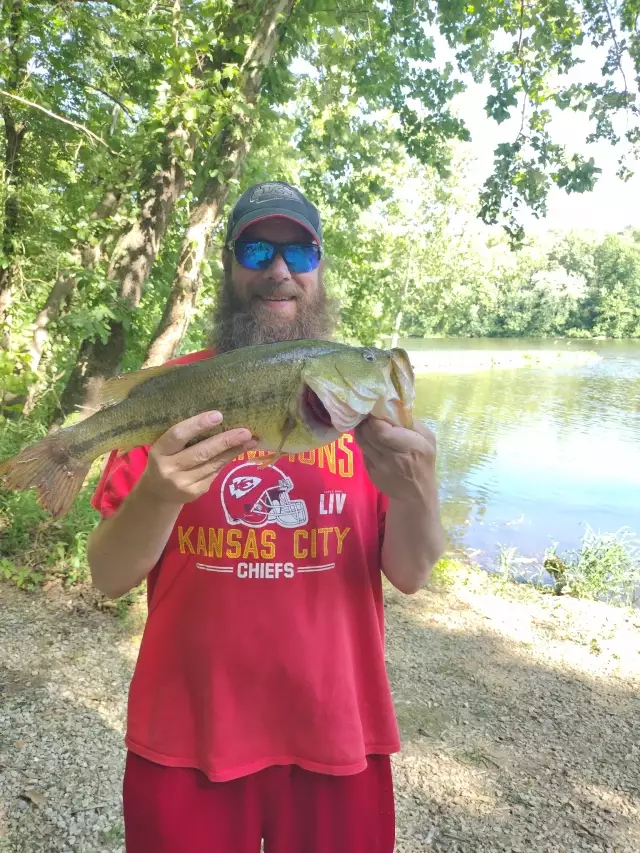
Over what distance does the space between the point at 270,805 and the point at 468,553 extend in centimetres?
769

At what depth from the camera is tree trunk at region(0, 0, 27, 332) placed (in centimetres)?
621

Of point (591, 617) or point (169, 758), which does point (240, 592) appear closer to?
point (169, 758)

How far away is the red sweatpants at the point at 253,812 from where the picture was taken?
1.56 meters

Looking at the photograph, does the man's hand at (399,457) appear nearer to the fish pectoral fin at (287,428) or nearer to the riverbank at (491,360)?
the fish pectoral fin at (287,428)

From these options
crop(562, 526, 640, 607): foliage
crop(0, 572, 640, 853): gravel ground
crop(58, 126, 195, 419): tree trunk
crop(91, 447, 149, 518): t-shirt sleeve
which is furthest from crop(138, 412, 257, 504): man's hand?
crop(562, 526, 640, 607): foliage

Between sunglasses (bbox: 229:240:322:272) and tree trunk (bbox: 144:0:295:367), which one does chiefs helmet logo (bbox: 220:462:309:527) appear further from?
tree trunk (bbox: 144:0:295:367)

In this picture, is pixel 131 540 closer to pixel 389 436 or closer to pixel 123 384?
pixel 123 384

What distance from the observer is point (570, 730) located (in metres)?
4.41

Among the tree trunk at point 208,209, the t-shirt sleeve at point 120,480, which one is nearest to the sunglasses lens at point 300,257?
the t-shirt sleeve at point 120,480

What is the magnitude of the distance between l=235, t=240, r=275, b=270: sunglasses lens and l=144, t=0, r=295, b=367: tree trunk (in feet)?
11.5

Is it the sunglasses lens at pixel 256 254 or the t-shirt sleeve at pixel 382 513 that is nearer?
the t-shirt sleeve at pixel 382 513

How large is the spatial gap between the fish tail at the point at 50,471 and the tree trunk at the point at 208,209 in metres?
3.83

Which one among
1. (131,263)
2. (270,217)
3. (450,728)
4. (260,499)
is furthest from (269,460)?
(131,263)

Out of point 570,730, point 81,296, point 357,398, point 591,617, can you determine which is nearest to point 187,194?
point 81,296
